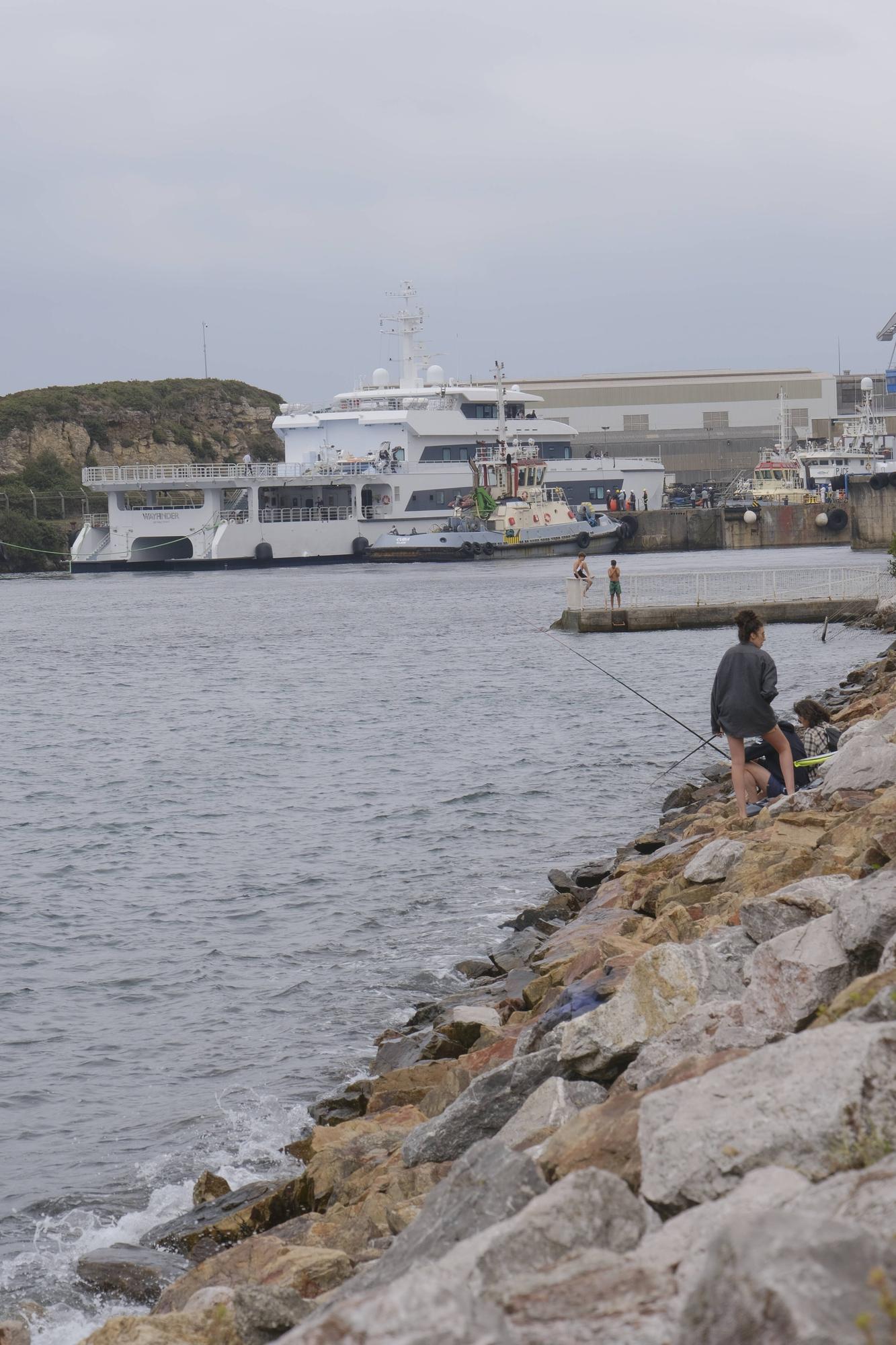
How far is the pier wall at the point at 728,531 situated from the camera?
61844 mm

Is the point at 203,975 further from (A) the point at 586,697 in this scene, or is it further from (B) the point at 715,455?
(B) the point at 715,455

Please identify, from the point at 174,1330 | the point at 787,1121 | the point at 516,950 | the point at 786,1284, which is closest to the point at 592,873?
the point at 516,950

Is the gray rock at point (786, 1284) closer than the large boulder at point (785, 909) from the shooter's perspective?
Yes

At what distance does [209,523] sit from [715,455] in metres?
33.0

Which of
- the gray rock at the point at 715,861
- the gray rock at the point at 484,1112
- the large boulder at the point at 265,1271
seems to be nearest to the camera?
the large boulder at the point at 265,1271

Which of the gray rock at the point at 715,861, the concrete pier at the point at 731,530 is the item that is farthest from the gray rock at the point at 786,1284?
the concrete pier at the point at 731,530

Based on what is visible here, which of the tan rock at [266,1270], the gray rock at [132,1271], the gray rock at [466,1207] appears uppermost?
the gray rock at [466,1207]

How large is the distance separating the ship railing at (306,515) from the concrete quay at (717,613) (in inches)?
1345

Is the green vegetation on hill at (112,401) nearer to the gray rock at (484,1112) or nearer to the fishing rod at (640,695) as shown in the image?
the fishing rod at (640,695)

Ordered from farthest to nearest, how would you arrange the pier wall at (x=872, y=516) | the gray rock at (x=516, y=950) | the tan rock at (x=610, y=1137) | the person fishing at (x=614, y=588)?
the pier wall at (x=872, y=516), the person fishing at (x=614, y=588), the gray rock at (x=516, y=950), the tan rock at (x=610, y=1137)

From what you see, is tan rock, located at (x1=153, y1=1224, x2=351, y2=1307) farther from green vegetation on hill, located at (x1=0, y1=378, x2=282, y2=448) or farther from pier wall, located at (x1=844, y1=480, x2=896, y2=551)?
green vegetation on hill, located at (x1=0, y1=378, x2=282, y2=448)

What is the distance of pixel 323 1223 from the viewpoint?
502 centimetres

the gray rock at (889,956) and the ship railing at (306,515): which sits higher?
the ship railing at (306,515)

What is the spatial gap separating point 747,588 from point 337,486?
32748 mm
